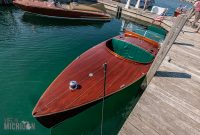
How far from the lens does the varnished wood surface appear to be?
695cm

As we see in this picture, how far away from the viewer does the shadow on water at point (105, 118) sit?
7.49 m

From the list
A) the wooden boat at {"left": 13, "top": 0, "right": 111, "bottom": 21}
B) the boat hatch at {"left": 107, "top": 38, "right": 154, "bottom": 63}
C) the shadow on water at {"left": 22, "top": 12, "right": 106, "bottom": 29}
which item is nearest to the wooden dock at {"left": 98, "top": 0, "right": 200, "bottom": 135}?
the boat hatch at {"left": 107, "top": 38, "right": 154, "bottom": 63}

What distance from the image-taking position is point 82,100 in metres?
7.16

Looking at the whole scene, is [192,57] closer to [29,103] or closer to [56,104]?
[56,104]

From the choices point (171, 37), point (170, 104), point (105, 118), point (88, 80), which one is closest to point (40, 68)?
point (88, 80)

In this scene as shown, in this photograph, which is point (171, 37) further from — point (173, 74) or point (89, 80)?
point (89, 80)

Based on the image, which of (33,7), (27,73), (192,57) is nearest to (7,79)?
(27,73)

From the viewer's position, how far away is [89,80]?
8.12m

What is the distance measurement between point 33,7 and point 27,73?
38.9ft

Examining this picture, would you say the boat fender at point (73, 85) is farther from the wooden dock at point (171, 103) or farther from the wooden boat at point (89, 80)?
the wooden dock at point (171, 103)

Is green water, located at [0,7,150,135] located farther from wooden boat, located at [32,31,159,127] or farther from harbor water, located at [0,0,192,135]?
wooden boat, located at [32,31,159,127]

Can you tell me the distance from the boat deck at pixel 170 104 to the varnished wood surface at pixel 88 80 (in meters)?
1.68

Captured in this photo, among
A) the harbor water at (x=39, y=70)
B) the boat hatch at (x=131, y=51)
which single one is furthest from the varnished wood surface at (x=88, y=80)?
the boat hatch at (x=131, y=51)

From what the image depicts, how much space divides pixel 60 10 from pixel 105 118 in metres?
15.4
